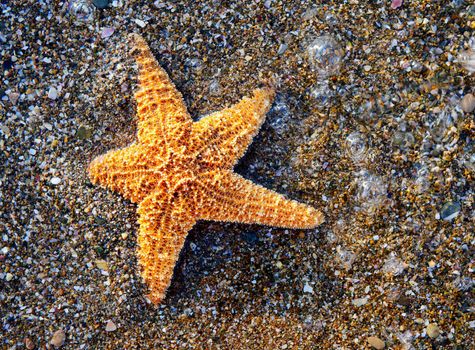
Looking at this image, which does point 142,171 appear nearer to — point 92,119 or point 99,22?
point 92,119

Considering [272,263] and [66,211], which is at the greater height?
[66,211]

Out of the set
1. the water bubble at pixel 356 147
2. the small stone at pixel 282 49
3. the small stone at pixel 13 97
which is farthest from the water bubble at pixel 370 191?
the small stone at pixel 13 97

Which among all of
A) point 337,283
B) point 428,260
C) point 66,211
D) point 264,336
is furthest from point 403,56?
point 66,211

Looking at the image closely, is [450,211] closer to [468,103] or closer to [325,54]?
[468,103]

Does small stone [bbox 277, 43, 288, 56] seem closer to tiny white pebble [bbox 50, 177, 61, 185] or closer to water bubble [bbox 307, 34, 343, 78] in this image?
water bubble [bbox 307, 34, 343, 78]

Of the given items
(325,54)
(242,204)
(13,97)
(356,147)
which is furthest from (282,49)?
(13,97)

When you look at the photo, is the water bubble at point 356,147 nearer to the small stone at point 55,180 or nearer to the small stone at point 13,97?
the small stone at point 55,180

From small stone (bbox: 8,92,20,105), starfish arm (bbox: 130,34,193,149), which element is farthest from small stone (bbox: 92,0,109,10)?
small stone (bbox: 8,92,20,105)

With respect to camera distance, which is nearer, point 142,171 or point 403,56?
point 142,171
